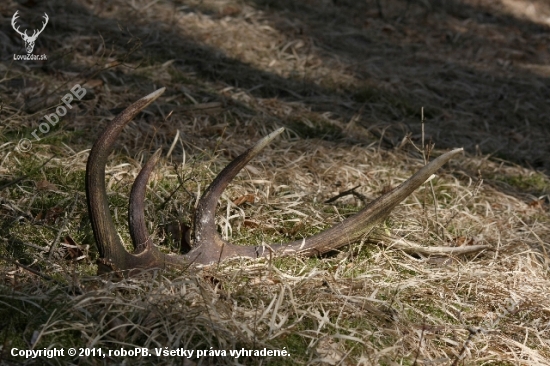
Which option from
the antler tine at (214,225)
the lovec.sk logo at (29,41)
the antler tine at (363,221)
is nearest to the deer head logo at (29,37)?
the lovec.sk logo at (29,41)

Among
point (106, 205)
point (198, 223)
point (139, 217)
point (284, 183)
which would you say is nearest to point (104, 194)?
point (106, 205)

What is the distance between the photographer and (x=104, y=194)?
275 centimetres

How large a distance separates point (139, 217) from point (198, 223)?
29 centimetres

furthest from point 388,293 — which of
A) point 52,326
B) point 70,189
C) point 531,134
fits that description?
point 531,134

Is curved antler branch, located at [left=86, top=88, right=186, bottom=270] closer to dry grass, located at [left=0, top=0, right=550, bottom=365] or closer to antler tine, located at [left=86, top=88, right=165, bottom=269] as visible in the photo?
antler tine, located at [left=86, top=88, right=165, bottom=269]

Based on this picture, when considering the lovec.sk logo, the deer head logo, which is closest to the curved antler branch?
the lovec.sk logo

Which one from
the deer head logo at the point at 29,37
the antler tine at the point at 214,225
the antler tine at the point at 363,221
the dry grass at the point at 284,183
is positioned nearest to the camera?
the dry grass at the point at 284,183

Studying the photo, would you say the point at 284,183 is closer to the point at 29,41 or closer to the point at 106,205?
the point at 106,205

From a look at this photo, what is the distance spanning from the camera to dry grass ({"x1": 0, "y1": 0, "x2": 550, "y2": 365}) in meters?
2.59

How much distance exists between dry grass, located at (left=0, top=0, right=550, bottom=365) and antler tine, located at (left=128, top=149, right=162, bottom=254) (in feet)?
0.59

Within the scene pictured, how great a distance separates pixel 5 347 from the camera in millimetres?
2328

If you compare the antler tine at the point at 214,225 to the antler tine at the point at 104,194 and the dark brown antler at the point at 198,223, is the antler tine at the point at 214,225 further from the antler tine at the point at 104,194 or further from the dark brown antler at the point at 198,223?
the antler tine at the point at 104,194

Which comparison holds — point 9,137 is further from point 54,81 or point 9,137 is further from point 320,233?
point 320,233

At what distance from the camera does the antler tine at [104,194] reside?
106 inches
